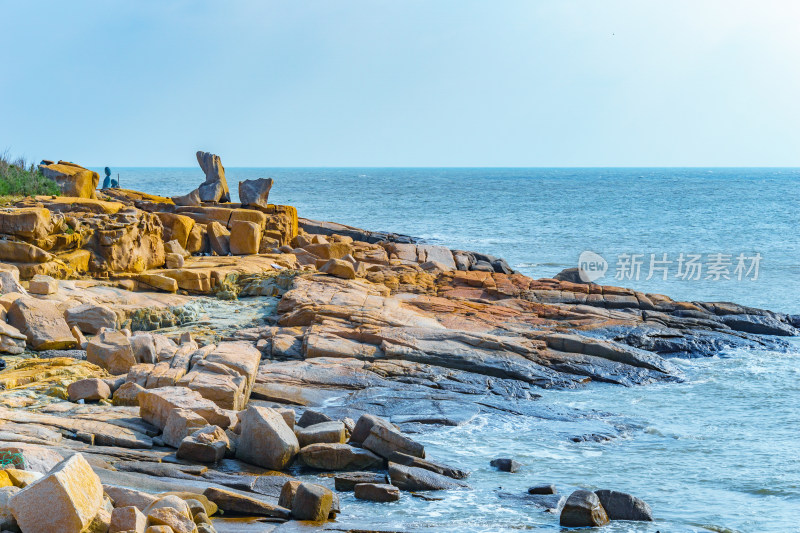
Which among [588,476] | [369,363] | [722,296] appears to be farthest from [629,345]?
Result: [722,296]

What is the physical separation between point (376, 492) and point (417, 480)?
0.67 metres

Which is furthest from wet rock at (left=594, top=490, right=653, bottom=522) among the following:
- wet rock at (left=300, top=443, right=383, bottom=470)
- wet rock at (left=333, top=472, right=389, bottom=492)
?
wet rock at (left=300, top=443, right=383, bottom=470)

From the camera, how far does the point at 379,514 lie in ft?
26.3

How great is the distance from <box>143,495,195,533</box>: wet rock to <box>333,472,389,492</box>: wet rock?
281 cm

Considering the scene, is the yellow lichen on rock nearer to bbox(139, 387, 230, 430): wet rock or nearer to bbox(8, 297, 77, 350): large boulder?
bbox(8, 297, 77, 350): large boulder

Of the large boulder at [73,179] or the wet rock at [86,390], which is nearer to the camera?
the wet rock at [86,390]

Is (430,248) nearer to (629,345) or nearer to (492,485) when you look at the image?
(629,345)

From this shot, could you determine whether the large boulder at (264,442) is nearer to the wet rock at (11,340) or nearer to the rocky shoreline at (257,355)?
the rocky shoreline at (257,355)

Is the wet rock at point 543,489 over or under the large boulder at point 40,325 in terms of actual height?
under

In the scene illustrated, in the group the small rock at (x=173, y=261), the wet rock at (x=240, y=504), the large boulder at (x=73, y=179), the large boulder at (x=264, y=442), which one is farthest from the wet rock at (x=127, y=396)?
the large boulder at (x=73, y=179)

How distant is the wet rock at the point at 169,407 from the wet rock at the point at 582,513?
4.38m

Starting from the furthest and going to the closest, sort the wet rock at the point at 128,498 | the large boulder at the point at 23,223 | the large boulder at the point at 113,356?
the large boulder at the point at 23,223, the large boulder at the point at 113,356, the wet rock at the point at 128,498

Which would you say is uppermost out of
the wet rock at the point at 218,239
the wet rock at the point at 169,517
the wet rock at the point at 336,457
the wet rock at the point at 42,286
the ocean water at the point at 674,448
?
the wet rock at the point at 218,239

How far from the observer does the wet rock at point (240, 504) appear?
7449 millimetres
